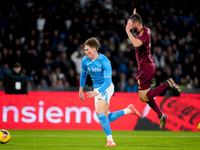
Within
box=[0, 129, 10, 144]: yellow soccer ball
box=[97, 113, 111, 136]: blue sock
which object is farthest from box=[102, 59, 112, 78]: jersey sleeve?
box=[0, 129, 10, 144]: yellow soccer ball

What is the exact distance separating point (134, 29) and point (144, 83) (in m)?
1.08

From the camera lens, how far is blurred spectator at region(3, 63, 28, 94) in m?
12.6

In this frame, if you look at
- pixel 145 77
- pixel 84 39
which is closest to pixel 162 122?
pixel 145 77

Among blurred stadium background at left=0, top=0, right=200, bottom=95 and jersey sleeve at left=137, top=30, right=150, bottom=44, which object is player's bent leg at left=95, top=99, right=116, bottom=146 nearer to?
jersey sleeve at left=137, top=30, right=150, bottom=44

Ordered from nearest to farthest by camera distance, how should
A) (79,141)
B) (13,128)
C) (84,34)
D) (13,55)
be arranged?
(79,141) < (13,128) < (13,55) < (84,34)

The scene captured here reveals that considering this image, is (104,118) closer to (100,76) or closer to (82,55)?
(100,76)

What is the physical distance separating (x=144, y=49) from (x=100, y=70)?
96cm

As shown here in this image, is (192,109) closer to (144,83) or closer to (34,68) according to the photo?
(144,83)

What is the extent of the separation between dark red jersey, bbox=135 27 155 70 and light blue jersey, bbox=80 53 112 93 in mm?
687

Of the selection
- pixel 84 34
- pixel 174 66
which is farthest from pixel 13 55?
pixel 174 66

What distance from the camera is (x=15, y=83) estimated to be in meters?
12.7

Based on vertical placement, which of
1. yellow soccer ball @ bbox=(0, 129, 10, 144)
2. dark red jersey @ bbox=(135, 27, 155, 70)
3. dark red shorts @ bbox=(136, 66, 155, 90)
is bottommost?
yellow soccer ball @ bbox=(0, 129, 10, 144)

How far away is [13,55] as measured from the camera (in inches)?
590

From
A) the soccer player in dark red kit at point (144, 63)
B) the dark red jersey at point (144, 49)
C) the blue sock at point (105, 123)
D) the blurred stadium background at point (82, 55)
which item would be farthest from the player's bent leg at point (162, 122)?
the blurred stadium background at point (82, 55)
